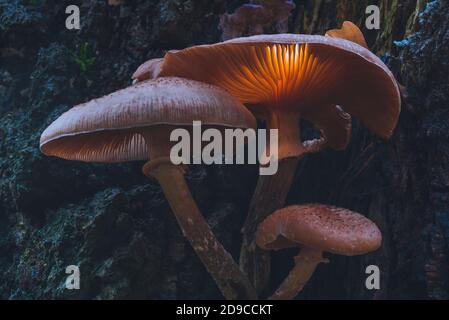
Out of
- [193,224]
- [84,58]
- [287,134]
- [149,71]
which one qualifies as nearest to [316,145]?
[287,134]

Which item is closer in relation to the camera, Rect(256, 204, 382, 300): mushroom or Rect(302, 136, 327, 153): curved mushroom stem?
Rect(256, 204, 382, 300): mushroom

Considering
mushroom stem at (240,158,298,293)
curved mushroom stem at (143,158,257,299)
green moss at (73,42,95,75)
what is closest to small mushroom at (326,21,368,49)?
mushroom stem at (240,158,298,293)

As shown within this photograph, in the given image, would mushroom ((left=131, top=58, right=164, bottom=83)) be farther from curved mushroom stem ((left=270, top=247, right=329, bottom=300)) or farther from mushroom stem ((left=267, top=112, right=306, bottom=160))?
curved mushroom stem ((left=270, top=247, right=329, bottom=300))

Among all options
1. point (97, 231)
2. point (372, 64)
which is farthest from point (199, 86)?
point (97, 231)

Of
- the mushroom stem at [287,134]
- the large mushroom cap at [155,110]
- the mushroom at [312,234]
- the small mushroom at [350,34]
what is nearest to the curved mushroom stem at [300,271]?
the mushroom at [312,234]

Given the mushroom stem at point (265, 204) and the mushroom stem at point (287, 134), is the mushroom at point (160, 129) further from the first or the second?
the mushroom stem at point (287, 134)

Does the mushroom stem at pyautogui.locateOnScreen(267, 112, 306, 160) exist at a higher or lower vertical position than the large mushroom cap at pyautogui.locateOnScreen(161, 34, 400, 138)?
lower
